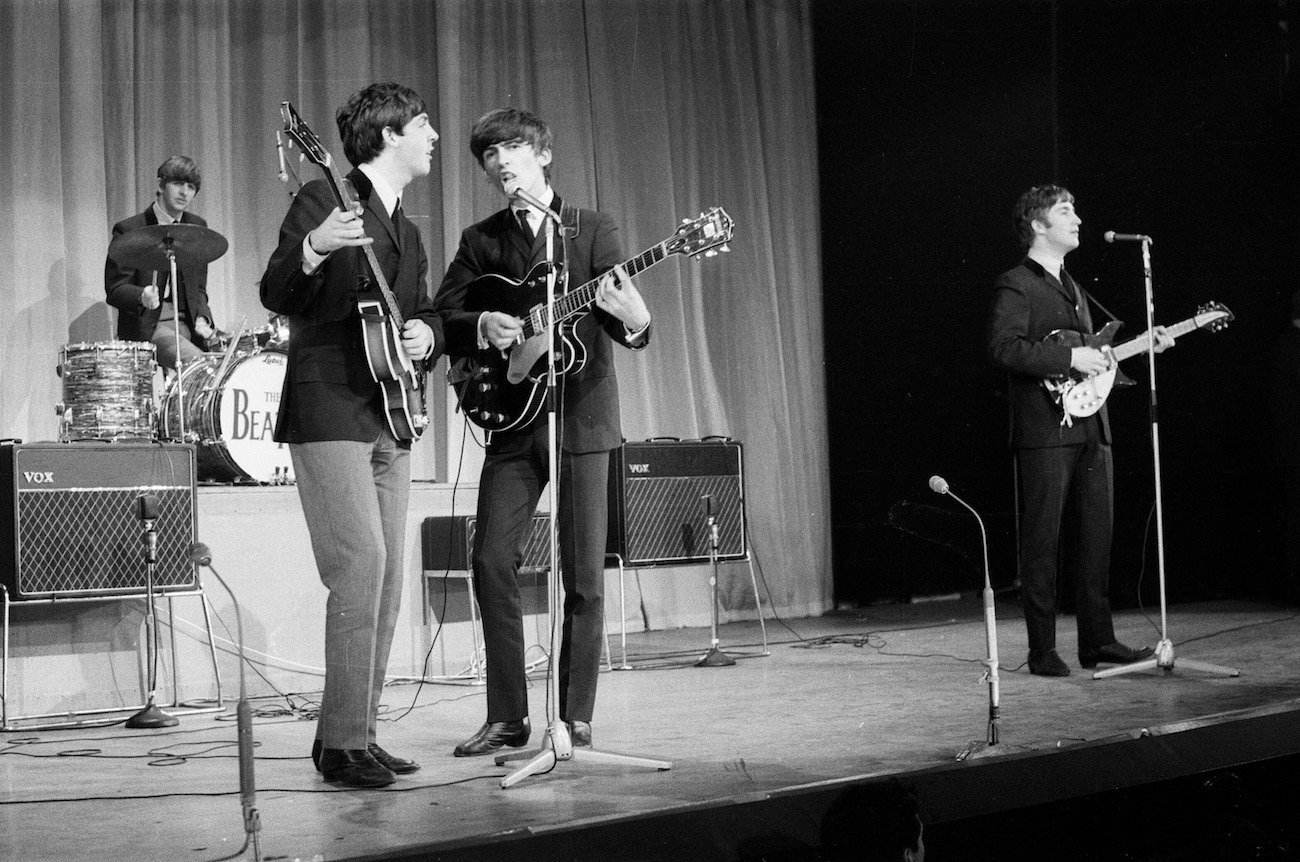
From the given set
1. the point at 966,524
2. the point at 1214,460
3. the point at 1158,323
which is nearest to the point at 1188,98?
the point at 1158,323

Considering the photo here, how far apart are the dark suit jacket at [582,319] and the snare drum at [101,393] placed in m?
1.95

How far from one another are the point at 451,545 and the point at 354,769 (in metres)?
2.34

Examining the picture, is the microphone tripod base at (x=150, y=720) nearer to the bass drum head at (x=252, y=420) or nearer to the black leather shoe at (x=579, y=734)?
the bass drum head at (x=252, y=420)

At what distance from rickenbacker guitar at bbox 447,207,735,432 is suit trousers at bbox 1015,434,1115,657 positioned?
6.37 ft

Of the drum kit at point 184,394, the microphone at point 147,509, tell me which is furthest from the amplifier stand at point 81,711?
the drum kit at point 184,394

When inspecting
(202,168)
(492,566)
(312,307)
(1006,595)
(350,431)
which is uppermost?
(202,168)

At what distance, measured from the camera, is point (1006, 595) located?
7715 millimetres

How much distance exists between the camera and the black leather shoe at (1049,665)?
4910 millimetres

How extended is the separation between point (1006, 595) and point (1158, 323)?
65.3 inches

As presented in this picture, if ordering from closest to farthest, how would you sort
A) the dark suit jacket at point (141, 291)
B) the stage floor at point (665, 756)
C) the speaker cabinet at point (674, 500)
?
the stage floor at point (665, 756) → the speaker cabinet at point (674, 500) → the dark suit jacket at point (141, 291)

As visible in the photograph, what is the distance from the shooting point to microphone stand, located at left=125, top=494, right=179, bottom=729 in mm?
4504

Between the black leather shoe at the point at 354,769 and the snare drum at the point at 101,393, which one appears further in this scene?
the snare drum at the point at 101,393

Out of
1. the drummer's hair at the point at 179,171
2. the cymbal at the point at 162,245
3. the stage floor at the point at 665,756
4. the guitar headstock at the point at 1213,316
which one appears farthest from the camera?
the drummer's hair at the point at 179,171

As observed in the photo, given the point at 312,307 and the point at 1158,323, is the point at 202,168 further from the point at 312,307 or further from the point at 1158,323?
the point at 1158,323
